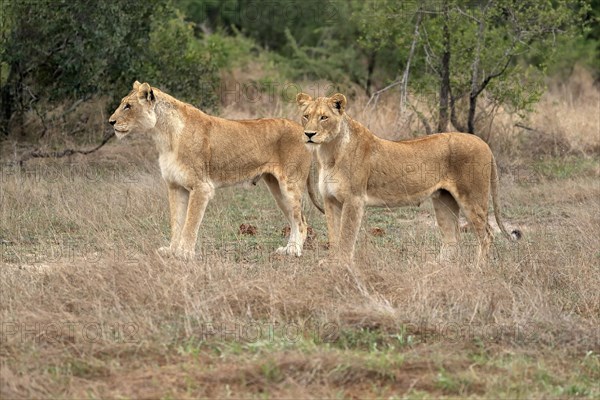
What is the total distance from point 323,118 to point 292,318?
2.09m

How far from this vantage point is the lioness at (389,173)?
7898 mm

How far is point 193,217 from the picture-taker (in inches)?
333

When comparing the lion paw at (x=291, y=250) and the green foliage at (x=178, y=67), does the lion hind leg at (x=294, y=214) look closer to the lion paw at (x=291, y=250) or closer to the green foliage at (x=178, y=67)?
the lion paw at (x=291, y=250)

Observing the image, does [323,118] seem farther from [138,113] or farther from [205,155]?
[138,113]

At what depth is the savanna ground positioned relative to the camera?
5.31 meters

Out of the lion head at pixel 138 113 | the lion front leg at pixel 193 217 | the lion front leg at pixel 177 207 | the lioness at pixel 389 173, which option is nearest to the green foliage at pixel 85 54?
the lion head at pixel 138 113

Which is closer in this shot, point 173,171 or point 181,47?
point 173,171

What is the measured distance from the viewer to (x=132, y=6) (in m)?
13.7

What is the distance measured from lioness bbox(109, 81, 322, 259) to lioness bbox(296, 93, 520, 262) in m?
0.91

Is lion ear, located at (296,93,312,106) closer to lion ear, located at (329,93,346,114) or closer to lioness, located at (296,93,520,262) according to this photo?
lioness, located at (296,93,520,262)

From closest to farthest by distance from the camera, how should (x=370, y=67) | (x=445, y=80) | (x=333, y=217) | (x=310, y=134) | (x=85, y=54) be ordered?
(x=310, y=134), (x=333, y=217), (x=85, y=54), (x=445, y=80), (x=370, y=67)

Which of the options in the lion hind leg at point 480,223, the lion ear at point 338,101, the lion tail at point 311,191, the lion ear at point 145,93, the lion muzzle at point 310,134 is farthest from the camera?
the lion tail at point 311,191

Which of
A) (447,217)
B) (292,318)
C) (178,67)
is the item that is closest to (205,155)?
(447,217)

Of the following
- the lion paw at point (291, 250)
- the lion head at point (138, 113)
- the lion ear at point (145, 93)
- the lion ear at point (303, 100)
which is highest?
the lion ear at point (303, 100)
